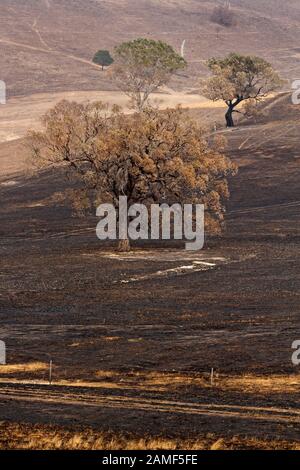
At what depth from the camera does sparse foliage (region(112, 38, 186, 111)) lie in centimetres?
14138

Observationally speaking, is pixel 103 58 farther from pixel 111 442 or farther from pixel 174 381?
pixel 111 442

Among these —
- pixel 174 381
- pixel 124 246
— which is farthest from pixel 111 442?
pixel 124 246

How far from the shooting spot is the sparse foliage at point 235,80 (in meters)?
124

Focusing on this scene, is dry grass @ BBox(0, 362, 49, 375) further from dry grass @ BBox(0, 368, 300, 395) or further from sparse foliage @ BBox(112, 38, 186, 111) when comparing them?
sparse foliage @ BBox(112, 38, 186, 111)

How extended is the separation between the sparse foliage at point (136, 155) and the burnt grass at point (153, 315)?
4.42 metres

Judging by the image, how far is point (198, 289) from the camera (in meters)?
51.5

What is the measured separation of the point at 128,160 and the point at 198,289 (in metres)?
14.2

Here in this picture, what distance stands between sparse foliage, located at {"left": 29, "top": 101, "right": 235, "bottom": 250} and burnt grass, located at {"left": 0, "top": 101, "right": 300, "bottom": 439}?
14.5ft

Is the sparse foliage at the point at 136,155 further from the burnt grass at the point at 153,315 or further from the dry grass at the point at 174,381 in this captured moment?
the dry grass at the point at 174,381

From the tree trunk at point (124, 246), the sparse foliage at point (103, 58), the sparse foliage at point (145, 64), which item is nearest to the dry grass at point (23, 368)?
the tree trunk at point (124, 246)

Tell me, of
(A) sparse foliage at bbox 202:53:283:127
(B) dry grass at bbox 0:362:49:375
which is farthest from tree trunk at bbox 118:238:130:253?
(A) sparse foliage at bbox 202:53:283:127

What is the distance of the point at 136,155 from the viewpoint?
61812 millimetres

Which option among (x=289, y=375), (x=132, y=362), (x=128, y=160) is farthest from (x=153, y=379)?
(x=128, y=160)

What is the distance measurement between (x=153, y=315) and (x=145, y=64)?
330 feet
